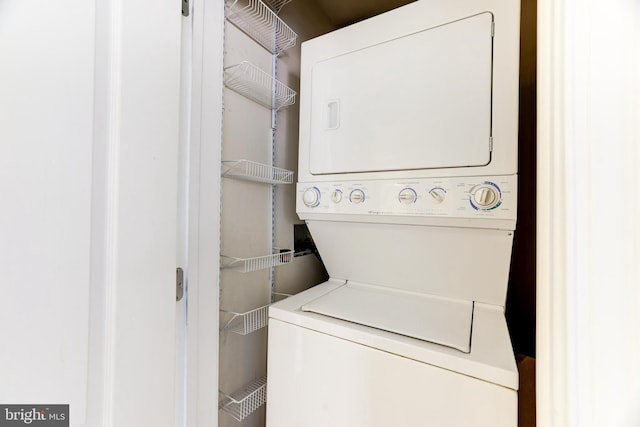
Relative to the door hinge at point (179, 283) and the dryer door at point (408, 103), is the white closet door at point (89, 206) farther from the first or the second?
the dryer door at point (408, 103)

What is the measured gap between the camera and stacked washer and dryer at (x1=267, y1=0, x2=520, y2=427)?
89 cm

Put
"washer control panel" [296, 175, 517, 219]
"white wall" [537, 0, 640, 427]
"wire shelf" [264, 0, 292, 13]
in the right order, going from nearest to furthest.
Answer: "white wall" [537, 0, 640, 427]
"washer control panel" [296, 175, 517, 219]
"wire shelf" [264, 0, 292, 13]

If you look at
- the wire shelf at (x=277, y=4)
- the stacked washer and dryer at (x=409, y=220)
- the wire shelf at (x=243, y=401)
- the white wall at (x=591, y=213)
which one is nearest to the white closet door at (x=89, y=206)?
the wire shelf at (x=243, y=401)

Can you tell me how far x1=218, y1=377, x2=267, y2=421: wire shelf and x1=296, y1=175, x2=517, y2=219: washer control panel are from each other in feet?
3.11

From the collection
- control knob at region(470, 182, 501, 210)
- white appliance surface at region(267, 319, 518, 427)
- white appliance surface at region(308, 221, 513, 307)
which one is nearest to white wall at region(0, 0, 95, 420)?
white appliance surface at region(267, 319, 518, 427)

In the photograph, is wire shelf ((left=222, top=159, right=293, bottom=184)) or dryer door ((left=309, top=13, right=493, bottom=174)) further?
wire shelf ((left=222, top=159, right=293, bottom=184))

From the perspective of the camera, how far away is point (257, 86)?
1.40 m

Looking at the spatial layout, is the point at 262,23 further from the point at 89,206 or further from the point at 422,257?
the point at 422,257

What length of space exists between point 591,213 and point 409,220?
0.77 meters

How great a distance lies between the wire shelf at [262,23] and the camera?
1307 mm

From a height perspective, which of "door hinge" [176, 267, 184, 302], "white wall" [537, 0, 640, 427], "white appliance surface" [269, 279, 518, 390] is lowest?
"white appliance surface" [269, 279, 518, 390]

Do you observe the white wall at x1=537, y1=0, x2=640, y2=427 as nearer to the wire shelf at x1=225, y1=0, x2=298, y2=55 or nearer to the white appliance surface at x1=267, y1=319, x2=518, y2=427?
the white appliance surface at x1=267, y1=319, x2=518, y2=427

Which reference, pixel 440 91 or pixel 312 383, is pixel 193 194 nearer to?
pixel 312 383

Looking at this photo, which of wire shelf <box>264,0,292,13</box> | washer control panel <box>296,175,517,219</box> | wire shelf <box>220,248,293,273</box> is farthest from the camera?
wire shelf <box>264,0,292,13</box>
